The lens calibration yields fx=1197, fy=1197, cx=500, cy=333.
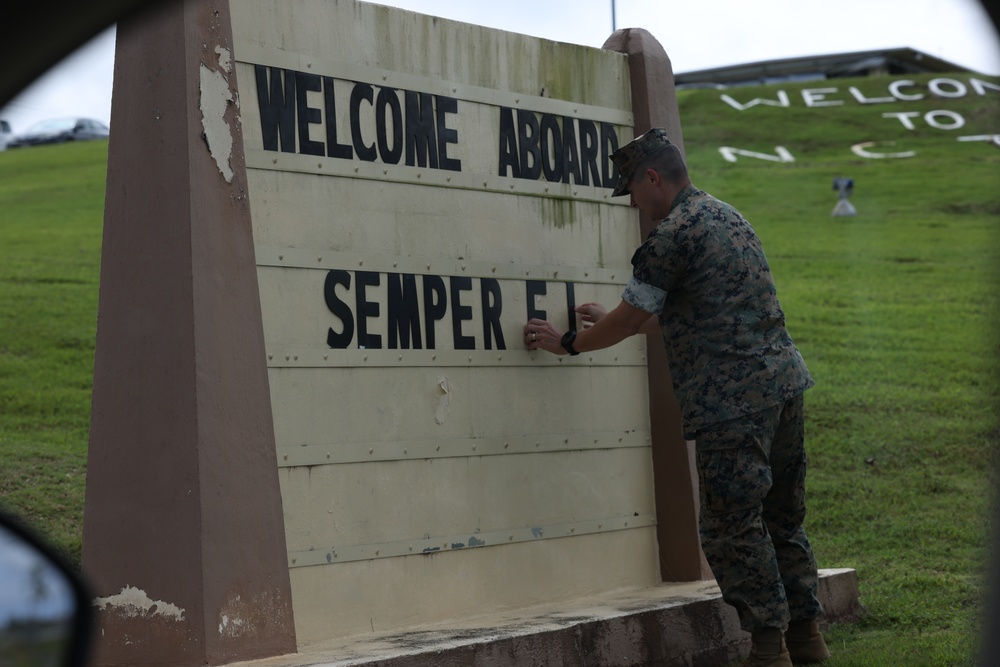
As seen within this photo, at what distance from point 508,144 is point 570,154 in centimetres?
36

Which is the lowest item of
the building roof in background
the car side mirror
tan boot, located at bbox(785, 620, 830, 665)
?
tan boot, located at bbox(785, 620, 830, 665)

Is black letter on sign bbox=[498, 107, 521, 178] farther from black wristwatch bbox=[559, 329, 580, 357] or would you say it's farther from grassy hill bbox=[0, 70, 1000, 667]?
grassy hill bbox=[0, 70, 1000, 667]

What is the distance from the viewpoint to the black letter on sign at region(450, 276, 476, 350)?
170 inches

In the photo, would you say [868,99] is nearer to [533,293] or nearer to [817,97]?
[817,97]

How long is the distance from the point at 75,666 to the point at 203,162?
8.30ft

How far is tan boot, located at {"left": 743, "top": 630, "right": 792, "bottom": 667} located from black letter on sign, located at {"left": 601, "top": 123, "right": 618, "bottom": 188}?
1.94 meters

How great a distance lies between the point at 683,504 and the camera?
16.4ft

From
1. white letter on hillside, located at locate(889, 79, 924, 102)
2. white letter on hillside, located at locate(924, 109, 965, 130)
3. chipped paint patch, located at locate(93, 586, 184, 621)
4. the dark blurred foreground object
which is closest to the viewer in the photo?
chipped paint patch, located at locate(93, 586, 184, 621)

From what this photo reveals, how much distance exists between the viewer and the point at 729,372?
3953mm

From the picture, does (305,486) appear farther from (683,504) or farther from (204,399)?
(683,504)

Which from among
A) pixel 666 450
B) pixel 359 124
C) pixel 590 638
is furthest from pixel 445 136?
pixel 590 638

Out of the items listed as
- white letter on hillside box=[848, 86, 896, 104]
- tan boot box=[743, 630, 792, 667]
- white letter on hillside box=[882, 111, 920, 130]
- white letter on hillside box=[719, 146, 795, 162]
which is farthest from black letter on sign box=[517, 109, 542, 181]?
white letter on hillside box=[848, 86, 896, 104]

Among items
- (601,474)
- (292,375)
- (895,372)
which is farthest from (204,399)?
(895,372)

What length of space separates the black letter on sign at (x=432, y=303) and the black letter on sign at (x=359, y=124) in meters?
0.47
